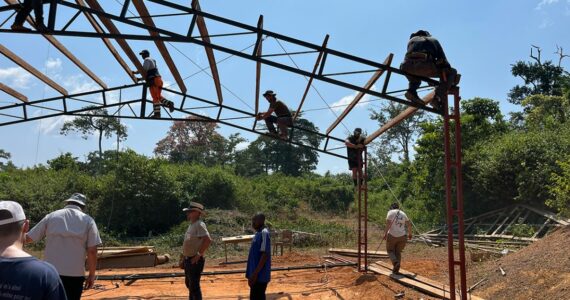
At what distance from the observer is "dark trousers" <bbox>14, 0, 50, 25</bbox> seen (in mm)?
7227

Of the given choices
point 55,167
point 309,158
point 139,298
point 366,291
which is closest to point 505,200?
point 366,291

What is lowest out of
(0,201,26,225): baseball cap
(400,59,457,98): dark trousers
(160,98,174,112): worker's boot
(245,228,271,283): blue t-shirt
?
(245,228,271,283): blue t-shirt

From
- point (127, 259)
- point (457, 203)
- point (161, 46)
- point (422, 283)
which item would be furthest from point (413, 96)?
point (127, 259)

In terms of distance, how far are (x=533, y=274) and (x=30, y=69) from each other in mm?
11403

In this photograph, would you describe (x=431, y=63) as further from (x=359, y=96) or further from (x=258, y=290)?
(x=258, y=290)

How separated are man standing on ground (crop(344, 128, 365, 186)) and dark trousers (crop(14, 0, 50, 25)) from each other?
773 centimetres

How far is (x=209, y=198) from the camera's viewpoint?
29.4 meters

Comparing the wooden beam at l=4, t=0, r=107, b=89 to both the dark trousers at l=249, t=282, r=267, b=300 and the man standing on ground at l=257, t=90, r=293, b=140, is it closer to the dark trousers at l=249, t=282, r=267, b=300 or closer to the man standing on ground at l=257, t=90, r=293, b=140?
the man standing on ground at l=257, t=90, r=293, b=140

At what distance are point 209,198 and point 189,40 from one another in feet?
75.1

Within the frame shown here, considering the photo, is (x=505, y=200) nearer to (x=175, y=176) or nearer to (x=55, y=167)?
(x=175, y=176)

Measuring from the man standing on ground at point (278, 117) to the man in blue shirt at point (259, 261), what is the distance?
19.7 feet

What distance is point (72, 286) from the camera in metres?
5.57

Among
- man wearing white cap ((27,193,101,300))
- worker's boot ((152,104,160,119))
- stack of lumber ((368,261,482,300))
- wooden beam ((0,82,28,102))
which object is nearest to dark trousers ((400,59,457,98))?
stack of lumber ((368,261,482,300))

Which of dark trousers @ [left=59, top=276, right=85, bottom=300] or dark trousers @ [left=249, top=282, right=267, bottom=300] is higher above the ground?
dark trousers @ [left=59, top=276, right=85, bottom=300]
